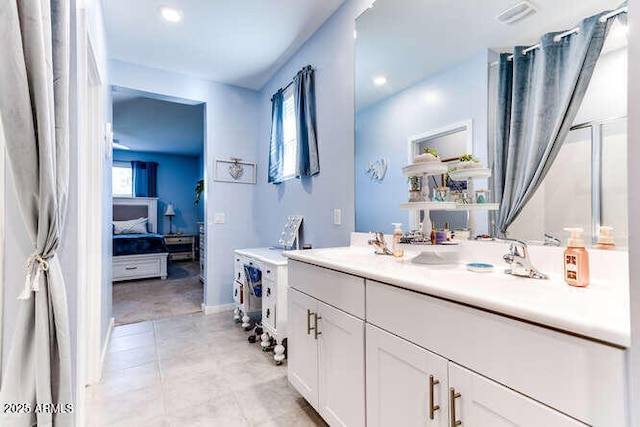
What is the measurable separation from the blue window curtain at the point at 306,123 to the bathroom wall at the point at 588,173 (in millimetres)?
1649

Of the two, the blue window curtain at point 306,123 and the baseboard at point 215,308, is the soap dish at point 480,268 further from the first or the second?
the baseboard at point 215,308

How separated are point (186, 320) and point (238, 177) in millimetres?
1655

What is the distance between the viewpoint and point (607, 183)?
3.29ft

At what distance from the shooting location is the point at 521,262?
106cm

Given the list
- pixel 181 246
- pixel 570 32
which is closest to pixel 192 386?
pixel 570 32

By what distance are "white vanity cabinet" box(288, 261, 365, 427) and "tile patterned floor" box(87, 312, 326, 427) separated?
0.83 feet

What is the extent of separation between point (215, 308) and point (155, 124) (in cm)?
341

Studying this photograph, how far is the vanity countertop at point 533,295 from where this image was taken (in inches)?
23.5

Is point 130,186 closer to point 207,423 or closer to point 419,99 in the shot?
point 207,423

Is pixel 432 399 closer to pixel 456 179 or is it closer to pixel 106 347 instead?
pixel 456 179

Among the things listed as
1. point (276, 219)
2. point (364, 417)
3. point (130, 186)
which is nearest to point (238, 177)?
point (276, 219)

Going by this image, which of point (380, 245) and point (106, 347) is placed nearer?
point (380, 245)

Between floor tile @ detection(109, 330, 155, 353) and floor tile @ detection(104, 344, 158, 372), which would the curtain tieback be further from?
floor tile @ detection(109, 330, 155, 353)

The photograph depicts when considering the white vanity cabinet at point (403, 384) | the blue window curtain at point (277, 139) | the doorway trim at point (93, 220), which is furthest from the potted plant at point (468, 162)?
the doorway trim at point (93, 220)
